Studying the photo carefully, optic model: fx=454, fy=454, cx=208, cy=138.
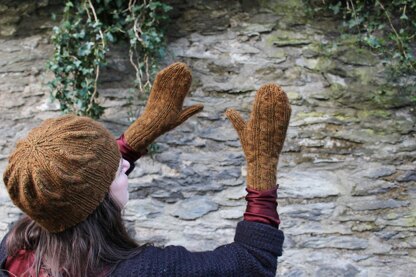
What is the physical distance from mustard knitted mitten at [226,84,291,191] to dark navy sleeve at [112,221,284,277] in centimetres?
13

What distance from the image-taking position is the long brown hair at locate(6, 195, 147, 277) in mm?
1138

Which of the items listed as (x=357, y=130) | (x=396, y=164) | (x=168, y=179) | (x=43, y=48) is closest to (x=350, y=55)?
(x=357, y=130)

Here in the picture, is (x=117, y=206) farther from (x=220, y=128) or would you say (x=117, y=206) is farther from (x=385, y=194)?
(x=385, y=194)

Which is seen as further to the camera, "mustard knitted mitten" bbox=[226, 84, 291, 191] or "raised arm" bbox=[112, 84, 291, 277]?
"mustard knitted mitten" bbox=[226, 84, 291, 191]

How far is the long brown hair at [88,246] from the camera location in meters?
1.14

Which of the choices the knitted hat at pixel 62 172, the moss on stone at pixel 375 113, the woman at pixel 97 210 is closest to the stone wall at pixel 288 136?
the moss on stone at pixel 375 113

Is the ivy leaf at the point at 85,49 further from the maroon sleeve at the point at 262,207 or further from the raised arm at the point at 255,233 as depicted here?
the maroon sleeve at the point at 262,207

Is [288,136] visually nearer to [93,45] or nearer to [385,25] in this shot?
[385,25]

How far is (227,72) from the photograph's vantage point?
2590 millimetres

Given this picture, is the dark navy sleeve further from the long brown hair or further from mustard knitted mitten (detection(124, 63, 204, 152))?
mustard knitted mitten (detection(124, 63, 204, 152))

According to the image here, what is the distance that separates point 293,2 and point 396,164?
42.0 inches

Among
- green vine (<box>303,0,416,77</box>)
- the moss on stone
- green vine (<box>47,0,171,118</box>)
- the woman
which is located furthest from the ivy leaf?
the moss on stone

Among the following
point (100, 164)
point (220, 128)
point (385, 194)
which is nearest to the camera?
point (100, 164)

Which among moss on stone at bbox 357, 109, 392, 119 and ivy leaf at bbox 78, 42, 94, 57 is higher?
ivy leaf at bbox 78, 42, 94, 57
